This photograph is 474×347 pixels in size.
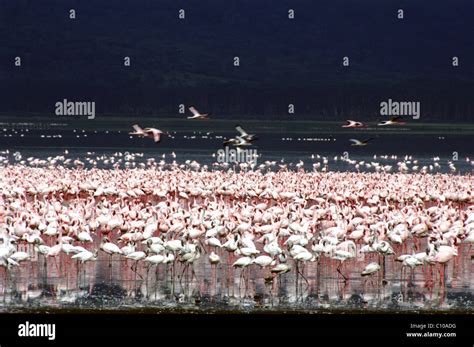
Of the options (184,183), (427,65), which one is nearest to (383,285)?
(184,183)

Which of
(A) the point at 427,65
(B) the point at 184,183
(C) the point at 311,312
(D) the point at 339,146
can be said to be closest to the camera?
(C) the point at 311,312

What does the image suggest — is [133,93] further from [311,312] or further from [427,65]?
[311,312]

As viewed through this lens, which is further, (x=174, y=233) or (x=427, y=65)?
(x=427, y=65)

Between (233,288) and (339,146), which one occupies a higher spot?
(339,146)

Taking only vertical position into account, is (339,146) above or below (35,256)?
above
